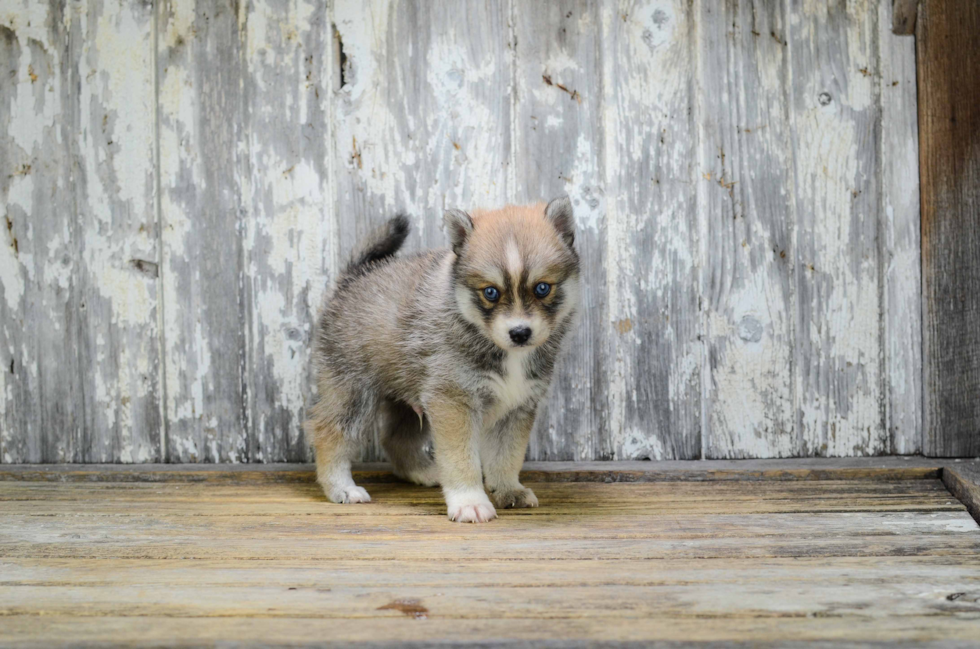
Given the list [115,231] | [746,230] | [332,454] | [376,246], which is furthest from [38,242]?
[746,230]

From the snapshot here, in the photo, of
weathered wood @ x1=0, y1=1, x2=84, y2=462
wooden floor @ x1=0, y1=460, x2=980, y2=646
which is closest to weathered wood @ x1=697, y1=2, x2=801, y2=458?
wooden floor @ x1=0, y1=460, x2=980, y2=646

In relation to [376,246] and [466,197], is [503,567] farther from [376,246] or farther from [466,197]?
[466,197]

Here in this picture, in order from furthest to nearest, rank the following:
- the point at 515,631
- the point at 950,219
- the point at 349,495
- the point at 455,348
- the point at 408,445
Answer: the point at 408,445
the point at 950,219
the point at 349,495
the point at 455,348
the point at 515,631

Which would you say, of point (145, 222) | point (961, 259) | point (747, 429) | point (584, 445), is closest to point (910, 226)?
point (961, 259)

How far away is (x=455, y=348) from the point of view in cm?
252

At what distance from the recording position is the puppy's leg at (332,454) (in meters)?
2.71

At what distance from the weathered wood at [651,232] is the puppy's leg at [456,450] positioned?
0.74m

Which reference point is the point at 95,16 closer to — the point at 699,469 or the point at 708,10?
the point at 708,10

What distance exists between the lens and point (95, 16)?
304 cm

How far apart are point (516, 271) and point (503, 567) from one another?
87 centimetres

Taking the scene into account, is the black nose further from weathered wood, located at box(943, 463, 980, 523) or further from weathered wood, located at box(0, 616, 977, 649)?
weathered wood, located at box(943, 463, 980, 523)

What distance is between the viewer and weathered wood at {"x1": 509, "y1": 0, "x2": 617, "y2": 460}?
2984 millimetres

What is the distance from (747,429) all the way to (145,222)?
2482mm

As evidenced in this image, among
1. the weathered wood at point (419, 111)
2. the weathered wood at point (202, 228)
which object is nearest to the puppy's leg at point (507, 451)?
the weathered wood at point (419, 111)
